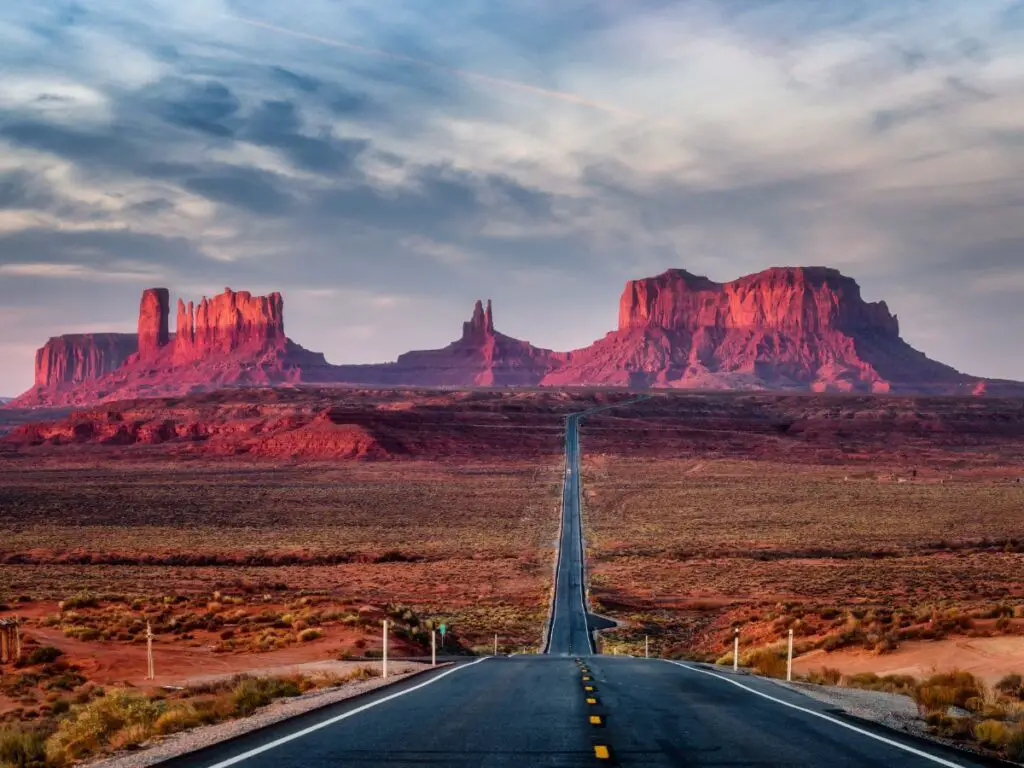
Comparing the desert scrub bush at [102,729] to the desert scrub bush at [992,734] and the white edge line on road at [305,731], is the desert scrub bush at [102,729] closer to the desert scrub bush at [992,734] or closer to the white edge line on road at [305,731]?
the white edge line on road at [305,731]

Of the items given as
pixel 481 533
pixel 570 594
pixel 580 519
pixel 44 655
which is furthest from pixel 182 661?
pixel 580 519

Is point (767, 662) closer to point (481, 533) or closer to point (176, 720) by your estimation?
point (176, 720)

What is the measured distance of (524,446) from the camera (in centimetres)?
14150

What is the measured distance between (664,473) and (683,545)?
53826 millimetres

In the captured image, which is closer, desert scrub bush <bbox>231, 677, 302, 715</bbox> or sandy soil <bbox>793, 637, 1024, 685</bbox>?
desert scrub bush <bbox>231, 677, 302, 715</bbox>

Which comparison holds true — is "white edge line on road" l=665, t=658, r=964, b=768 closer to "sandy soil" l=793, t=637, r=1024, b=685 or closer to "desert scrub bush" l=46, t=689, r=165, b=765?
"sandy soil" l=793, t=637, r=1024, b=685

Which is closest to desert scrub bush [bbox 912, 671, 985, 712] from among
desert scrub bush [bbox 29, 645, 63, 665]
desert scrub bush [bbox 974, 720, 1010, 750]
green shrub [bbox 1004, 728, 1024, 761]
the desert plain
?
desert scrub bush [bbox 974, 720, 1010, 750]

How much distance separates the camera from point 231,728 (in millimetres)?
12430

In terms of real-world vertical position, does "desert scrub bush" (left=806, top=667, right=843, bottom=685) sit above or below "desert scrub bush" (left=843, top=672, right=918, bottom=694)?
below

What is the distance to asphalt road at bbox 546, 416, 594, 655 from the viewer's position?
119 feet

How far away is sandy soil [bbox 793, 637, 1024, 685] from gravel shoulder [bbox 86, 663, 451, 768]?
1274 cm

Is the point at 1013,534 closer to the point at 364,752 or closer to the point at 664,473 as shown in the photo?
the point at 664,473

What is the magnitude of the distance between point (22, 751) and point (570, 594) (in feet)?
129

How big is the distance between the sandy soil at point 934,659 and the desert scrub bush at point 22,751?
18.1m
